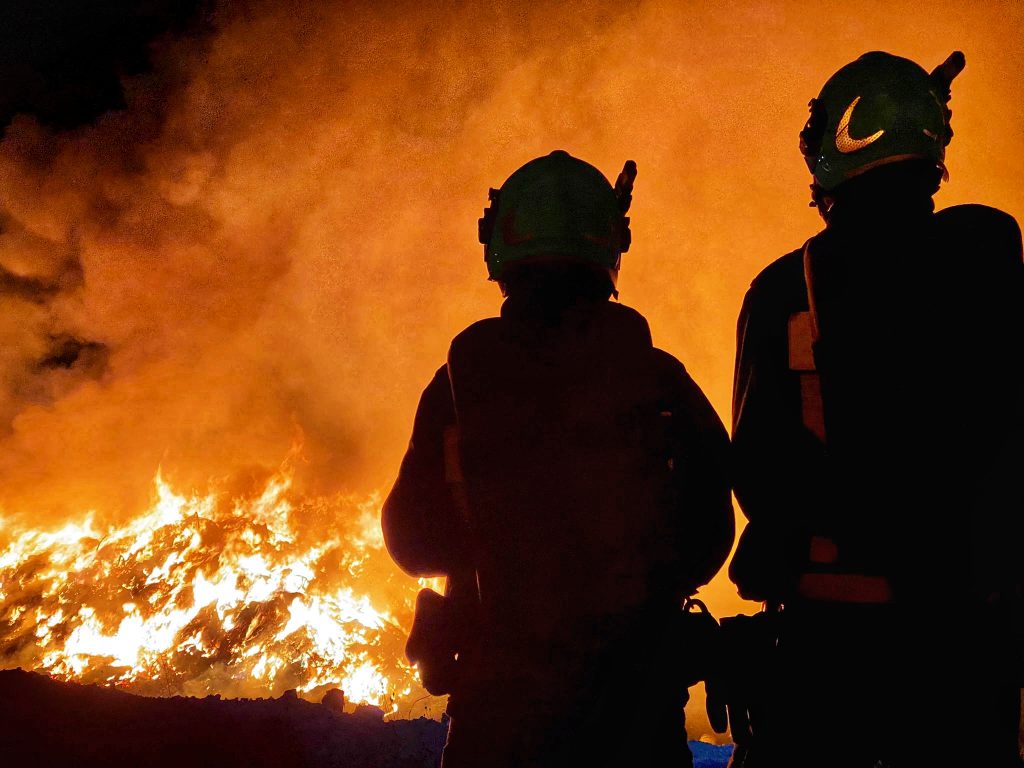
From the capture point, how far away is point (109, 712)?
Result: 22.9ft

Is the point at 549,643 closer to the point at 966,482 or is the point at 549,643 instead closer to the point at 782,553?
the point at 782,553

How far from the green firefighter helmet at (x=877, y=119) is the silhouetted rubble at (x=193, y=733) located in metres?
7.02

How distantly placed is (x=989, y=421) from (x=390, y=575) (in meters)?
28.4

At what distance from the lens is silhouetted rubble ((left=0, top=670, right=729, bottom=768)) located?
6.31m

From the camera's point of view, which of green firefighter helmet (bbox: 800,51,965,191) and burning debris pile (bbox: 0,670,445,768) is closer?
green firefighter helmet (bbox: 800,51,965,191)

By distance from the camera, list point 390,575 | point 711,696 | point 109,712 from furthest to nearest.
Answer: point 390,575
point 109,712
point 711,696

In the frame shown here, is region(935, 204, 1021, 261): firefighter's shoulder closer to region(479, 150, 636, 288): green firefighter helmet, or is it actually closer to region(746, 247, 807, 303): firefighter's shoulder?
region(746, 247, 807, 303): firefighter's shoulder

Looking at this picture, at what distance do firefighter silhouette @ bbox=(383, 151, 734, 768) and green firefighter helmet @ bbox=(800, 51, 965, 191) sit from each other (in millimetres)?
1306

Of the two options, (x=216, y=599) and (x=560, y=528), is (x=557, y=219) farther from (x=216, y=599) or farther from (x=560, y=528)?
(x=216, y=599)

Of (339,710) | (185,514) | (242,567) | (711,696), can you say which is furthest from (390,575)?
(711,696)

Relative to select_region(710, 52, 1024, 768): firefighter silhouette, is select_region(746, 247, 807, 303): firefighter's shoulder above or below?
above

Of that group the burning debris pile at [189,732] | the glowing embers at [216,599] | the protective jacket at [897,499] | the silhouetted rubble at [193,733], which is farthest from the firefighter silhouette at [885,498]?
the glowing embers at [216,599]

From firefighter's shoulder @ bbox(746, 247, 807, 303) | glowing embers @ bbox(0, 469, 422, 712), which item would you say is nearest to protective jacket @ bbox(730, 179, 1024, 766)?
firefighter's shoulder @ bbox(746, 247, 807, 303)

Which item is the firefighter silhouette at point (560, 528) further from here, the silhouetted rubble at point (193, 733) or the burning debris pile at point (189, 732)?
the burning debris pile at point (189, 732)
